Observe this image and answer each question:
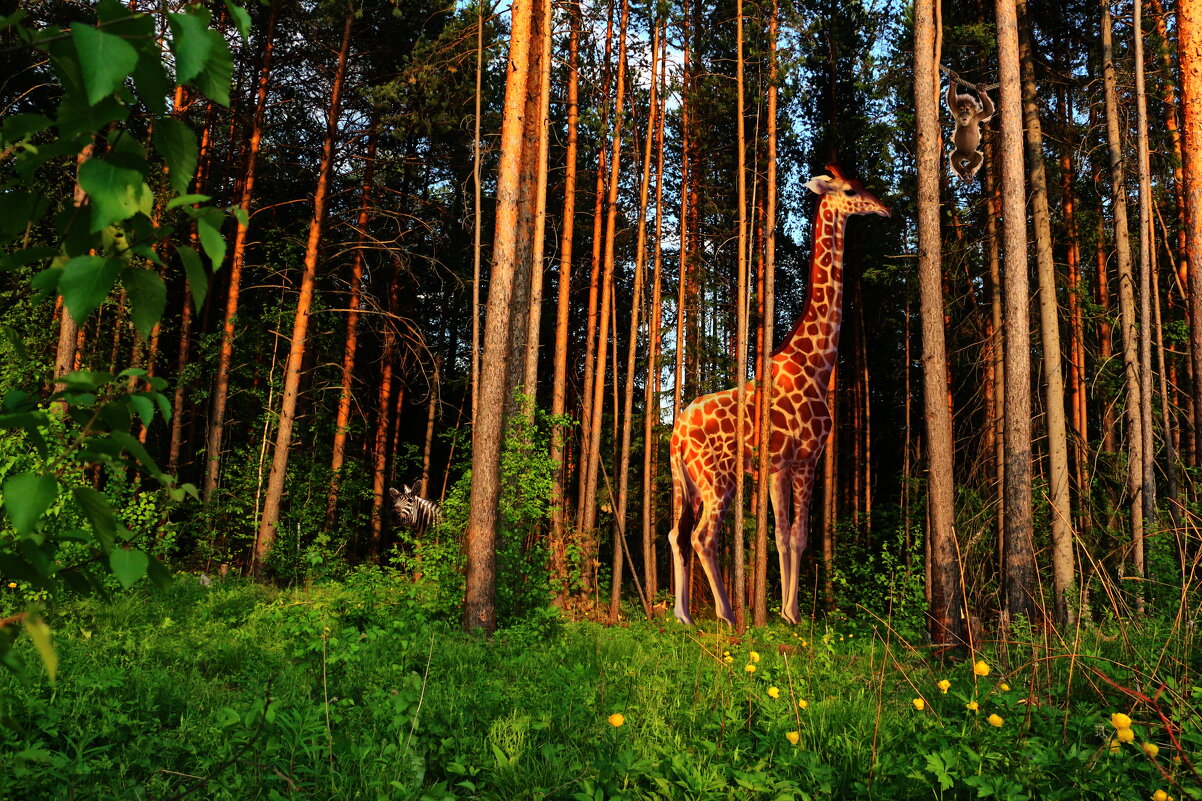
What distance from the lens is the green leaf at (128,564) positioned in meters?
1.09

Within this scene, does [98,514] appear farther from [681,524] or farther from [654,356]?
[654,356]

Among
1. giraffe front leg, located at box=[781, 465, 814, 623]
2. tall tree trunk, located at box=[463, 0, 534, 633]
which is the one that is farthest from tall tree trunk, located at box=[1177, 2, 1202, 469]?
tall tree trunk, located at box=[463, 0, 534, 633]

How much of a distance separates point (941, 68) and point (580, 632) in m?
6.03

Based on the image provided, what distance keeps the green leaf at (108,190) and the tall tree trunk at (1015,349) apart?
6.93 m

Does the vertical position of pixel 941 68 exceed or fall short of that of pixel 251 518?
it exceeds it

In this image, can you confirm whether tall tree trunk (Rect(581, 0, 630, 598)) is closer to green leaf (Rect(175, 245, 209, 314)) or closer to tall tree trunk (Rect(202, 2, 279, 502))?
tall tree trunk (Rect(202, 2, 279, 502))

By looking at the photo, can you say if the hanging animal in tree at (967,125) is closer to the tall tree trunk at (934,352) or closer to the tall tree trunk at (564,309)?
the tall tree trunk at (934,352)

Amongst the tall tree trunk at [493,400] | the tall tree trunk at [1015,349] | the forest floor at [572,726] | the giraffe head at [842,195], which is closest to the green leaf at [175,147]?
the forest floor at [572,726]

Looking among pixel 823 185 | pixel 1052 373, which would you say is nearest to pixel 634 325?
pixel 823 185

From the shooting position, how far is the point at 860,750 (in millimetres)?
3299

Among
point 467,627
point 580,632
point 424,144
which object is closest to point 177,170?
point 467,627

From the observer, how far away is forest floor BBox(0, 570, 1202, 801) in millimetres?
2840

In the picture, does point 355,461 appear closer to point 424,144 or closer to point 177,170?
point 424,144

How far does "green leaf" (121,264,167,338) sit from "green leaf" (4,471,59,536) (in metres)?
0.23
